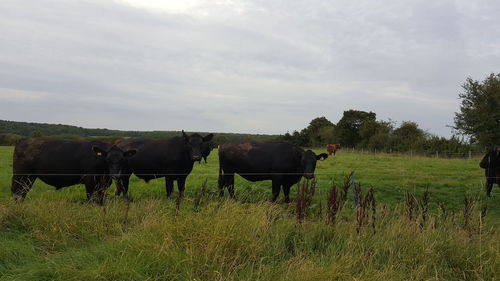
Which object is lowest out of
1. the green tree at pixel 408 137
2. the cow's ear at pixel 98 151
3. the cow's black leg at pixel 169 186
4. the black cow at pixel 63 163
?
the cow's black leg at pixel 169 186

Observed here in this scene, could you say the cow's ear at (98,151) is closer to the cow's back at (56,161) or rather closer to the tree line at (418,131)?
the cow's back at (56,161)

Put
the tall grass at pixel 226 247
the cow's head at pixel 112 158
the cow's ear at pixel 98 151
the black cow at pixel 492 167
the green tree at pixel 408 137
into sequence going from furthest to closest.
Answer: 1. the green tree at pixel 408 137
2. the black cow at pixel 492 167
3. the cow's head at pixel 112 158
4. the cow's ear at pixel 98 151
5. the tall grass at pixel 226 247

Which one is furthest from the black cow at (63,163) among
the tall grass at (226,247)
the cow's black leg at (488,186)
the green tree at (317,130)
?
the green tree at (317,130)

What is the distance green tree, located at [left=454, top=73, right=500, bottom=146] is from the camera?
1287 inches

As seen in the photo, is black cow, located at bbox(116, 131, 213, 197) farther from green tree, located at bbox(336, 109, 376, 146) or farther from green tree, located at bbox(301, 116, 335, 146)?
green tree, located at bbox(301, 116, 335, 146)

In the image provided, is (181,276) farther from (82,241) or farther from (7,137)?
(7,137)

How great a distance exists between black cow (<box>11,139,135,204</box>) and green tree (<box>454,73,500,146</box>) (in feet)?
111

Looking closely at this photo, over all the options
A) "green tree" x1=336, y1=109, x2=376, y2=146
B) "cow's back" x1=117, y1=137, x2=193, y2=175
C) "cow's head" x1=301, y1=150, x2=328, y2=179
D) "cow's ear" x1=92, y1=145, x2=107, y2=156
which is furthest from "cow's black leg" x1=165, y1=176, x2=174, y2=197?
"green tree" x1=336, y1=109, x2=376, y2=146

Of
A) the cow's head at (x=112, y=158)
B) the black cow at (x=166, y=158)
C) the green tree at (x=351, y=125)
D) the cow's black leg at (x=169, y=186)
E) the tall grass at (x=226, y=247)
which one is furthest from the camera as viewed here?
the green tree at (x=351, y=125)

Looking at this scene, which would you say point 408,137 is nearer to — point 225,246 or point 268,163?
point 268,163

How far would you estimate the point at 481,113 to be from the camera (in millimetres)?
33500

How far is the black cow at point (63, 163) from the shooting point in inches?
331


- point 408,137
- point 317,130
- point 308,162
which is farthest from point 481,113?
point 317,130

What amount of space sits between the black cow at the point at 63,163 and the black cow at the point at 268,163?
123 inches
